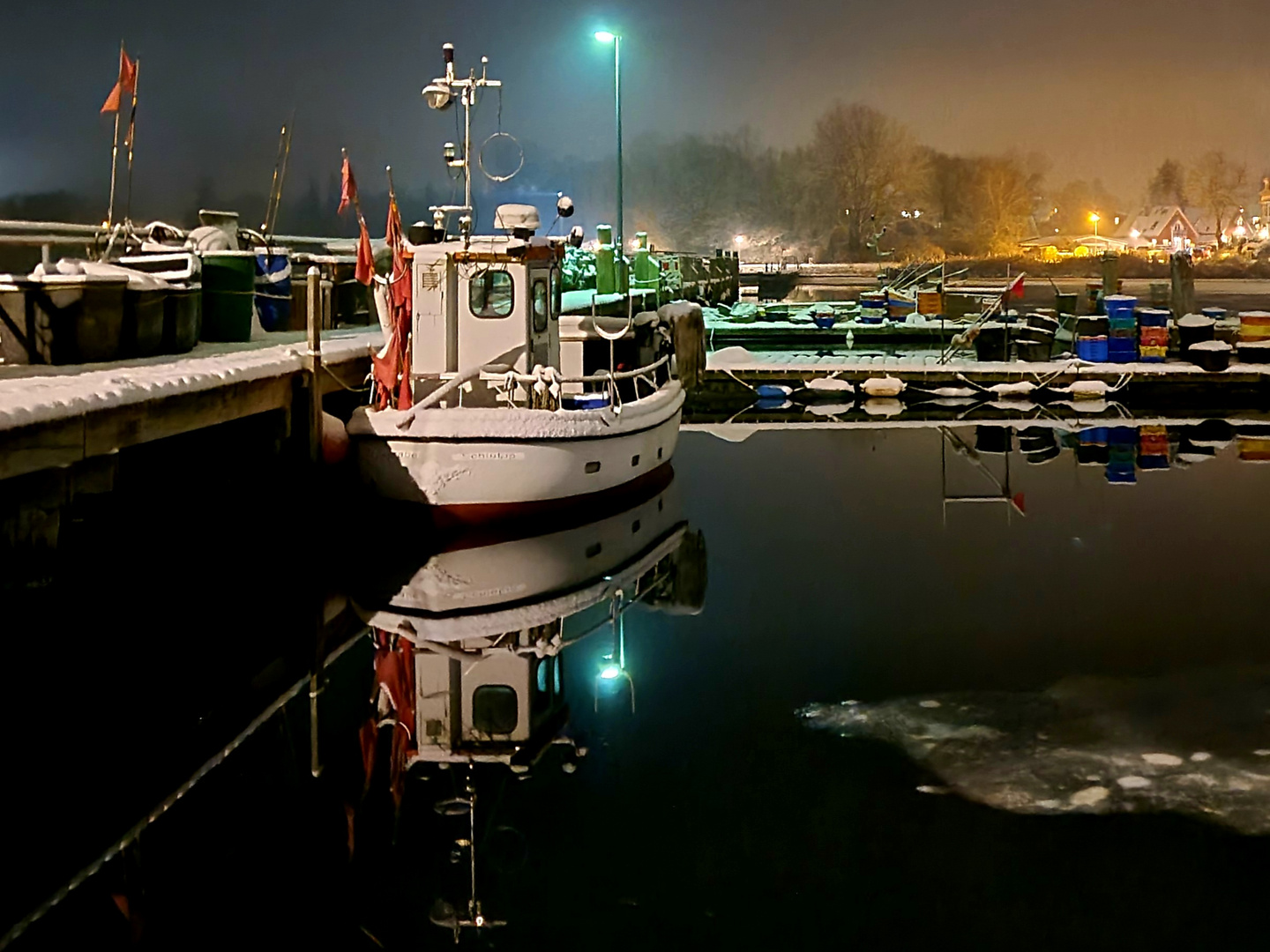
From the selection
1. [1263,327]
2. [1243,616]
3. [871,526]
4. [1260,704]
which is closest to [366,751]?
[1260,704]

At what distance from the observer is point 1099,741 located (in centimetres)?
754

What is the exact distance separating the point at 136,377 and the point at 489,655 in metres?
3.56

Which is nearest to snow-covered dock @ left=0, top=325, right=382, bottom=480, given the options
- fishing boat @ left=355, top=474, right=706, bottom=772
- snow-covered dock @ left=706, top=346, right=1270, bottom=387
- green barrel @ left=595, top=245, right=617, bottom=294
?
fishing boat @ left=355, top=474, right=706, bottom=772

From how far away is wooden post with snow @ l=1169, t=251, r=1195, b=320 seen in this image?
104 ft

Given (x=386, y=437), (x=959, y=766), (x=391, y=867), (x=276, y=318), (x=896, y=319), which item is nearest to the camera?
(x=391, y=867)

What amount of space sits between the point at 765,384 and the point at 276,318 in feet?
35.9

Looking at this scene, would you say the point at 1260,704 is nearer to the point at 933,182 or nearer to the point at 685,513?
the point at 685,513

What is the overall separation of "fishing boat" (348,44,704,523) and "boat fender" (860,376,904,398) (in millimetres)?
10508

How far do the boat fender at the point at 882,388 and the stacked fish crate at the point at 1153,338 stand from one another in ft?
15.7

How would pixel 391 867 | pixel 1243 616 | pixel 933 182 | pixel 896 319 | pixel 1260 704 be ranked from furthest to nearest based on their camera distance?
pixel 933 182, pixel 896 319, pixel 1243 616, pixel 1260 704, pixel 391 867

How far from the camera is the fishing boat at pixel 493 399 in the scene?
12.9m

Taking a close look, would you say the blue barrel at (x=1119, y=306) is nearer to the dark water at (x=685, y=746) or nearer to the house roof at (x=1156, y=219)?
the dark water at (x=685, y=746)

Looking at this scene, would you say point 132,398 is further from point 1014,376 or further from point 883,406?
point 1014,376

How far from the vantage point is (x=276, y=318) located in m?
18.6
